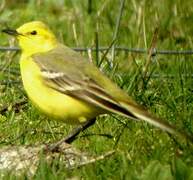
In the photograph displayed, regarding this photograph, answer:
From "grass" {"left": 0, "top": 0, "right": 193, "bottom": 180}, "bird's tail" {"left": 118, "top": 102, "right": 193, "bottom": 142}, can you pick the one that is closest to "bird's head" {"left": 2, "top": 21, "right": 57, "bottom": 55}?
"grass" {"left": 0, "top": 0, "right": 193, "bottom": 180}

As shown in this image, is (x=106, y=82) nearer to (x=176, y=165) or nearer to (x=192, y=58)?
(x=176, y=165)

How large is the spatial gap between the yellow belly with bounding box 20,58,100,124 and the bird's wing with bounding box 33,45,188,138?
4 centimetres

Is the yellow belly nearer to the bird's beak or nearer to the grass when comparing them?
the grass

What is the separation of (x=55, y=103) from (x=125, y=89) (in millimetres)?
1417

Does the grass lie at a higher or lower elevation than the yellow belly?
lower

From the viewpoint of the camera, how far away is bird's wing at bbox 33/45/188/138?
18.0ft

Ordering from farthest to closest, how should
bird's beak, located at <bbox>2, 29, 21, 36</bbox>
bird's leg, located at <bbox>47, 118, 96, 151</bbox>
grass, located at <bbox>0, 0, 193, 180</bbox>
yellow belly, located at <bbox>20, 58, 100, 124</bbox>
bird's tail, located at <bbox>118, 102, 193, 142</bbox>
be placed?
bird's beak, located at <bbox>2, 29, 21, 36</bbox>
bird's leg, located at <bbox>47, 118, 96, 151</bbox>
yellow belly, located at <bbox>20, 58, 100, 124</bbox>
grass, located at <bbox>0, 0, 193, 180</bbox>
bird's tail, located at <bbox>118, 102, 193, 142</bbox>

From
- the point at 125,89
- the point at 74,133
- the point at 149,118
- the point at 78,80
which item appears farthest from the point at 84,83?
the point at 125,89

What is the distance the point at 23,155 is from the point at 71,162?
0.32 metres

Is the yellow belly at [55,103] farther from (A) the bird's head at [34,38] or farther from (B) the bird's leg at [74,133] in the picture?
(A) the bird's head at [34,38]

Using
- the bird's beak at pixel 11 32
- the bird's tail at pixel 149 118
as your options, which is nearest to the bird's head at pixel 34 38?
the bird's beak at pixel 11 32

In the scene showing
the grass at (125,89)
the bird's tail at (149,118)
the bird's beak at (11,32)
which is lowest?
the grass at (125,89)

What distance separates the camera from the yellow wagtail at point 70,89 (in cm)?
560

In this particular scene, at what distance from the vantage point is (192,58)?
8133 mm
